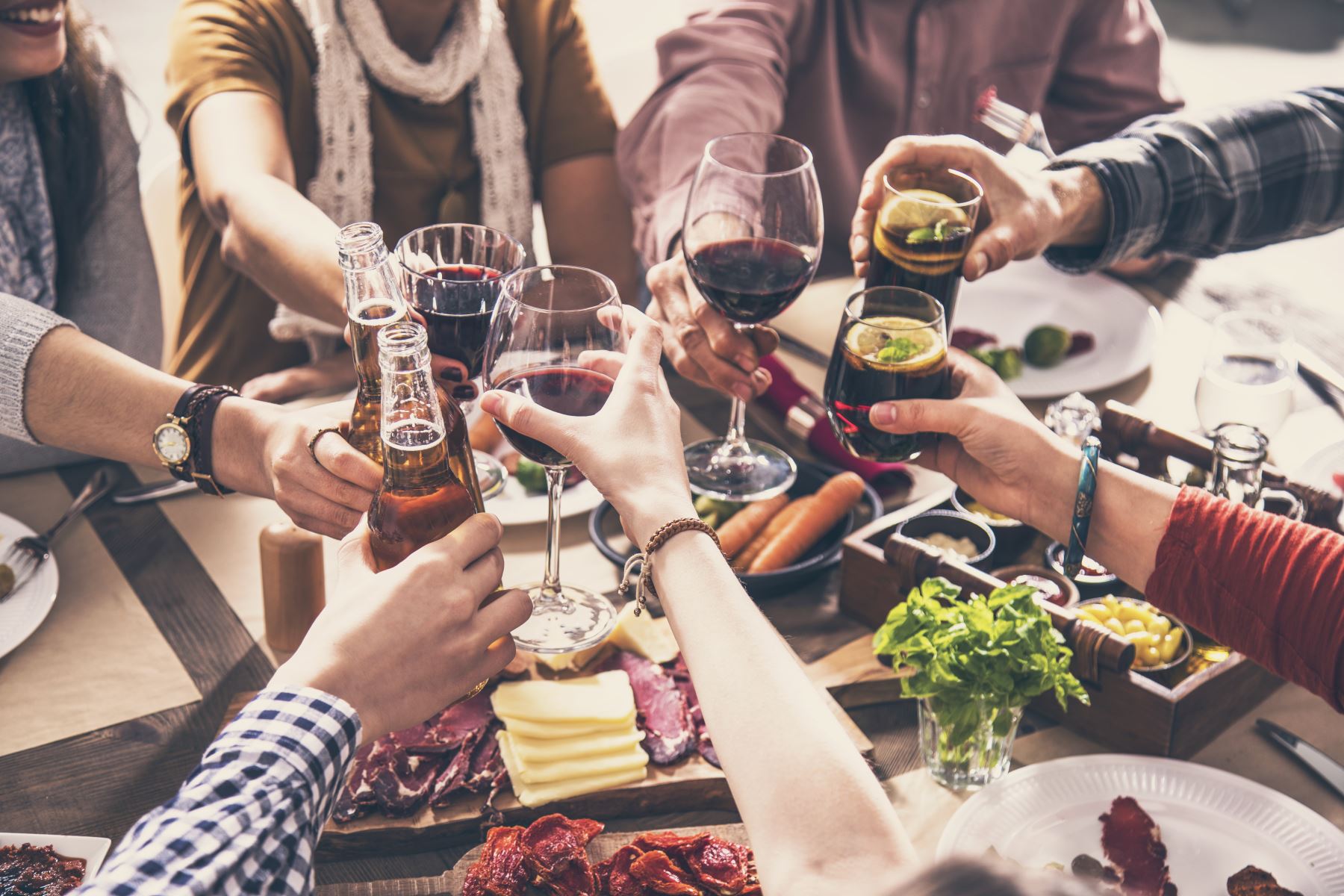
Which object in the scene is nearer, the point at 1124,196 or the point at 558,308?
the point at 558,308

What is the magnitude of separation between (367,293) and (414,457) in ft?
0.61

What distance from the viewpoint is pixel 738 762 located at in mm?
891

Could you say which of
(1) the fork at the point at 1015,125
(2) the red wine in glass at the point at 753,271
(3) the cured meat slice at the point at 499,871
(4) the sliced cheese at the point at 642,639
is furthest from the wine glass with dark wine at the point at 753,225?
(1) the fork at the point at 1015,125

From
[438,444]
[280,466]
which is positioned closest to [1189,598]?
[438,444]

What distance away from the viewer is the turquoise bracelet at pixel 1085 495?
50.7 inches

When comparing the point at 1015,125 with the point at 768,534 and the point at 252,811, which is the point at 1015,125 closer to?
the point at 768,534

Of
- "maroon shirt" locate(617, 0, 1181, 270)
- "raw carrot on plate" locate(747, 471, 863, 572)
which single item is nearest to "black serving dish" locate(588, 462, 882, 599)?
"raw carrot on plate" locate(747, 471, 863, 572)

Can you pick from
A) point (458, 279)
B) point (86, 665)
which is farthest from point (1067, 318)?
point (86, 665)

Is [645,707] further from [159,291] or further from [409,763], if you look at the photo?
[159,291]

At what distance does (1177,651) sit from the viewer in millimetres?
1370

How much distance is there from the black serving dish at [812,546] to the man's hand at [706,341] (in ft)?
0.53

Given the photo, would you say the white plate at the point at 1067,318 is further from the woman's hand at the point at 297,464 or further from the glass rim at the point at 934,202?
the woman's hand at the point at 297,464

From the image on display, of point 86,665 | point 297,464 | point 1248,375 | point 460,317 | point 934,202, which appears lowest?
point 86,665

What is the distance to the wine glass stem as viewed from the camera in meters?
1.25
